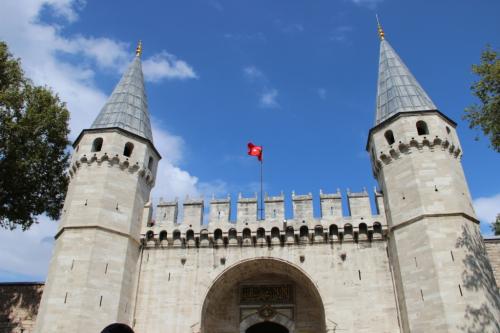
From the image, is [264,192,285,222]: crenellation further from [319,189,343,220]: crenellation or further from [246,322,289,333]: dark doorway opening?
[246,322,289,333]: dark doorway opening

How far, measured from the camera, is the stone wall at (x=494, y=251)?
15.3m

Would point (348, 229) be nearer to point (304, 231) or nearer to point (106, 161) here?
point (304, 231)

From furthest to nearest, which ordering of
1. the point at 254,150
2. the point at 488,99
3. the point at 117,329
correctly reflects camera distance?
the point at 254,150 → the point at 488,99 → the point at 117,329

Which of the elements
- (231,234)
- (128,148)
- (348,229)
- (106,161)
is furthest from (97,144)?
(348,229)

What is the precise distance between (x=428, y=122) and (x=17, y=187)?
57.4 ft

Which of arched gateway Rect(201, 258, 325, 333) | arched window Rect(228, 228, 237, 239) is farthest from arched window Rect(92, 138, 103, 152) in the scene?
arched gateway Rect(201, 258, 325, 333)

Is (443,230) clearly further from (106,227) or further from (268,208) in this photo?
(106,227)

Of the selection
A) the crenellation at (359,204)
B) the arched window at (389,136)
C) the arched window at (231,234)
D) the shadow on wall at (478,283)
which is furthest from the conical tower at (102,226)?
the shadow on wall at (478,283)

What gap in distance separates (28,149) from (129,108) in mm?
4671

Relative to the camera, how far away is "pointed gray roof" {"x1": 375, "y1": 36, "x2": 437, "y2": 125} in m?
17.2

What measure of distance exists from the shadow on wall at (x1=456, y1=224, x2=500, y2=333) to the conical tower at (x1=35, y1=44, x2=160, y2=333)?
11204 mm

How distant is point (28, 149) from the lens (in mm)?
18484

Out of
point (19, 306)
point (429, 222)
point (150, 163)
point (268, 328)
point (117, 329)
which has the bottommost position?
point (117, 329)

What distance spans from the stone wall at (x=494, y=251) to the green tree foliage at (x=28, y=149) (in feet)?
60.3
